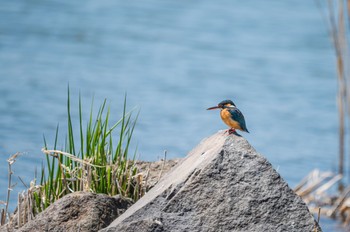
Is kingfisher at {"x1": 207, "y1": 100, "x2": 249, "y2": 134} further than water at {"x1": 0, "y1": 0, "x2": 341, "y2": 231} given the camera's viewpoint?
No

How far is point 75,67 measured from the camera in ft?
47.6

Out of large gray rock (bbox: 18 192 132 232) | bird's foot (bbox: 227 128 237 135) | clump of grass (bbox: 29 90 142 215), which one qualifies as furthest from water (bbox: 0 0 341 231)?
bird's foot (bbox: 227 128 237 135)

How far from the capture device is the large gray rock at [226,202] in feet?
16.7

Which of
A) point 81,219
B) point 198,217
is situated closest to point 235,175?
point 198,217

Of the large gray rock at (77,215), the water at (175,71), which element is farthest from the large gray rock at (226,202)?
the water at (175,71)

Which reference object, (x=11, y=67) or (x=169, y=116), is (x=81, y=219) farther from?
(x=11, y=67)

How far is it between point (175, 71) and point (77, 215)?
9616 mm

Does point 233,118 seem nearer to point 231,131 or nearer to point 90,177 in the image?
point 231,131

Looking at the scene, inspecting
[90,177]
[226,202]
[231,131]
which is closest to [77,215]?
[90,177]

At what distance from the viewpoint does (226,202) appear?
202 inches

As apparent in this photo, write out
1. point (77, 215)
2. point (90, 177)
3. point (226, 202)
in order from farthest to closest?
point (90, 177)
point (77, 215)
point (226, 202)

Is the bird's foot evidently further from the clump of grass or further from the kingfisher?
the clump of grass

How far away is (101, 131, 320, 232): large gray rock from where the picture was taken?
5.10 meters

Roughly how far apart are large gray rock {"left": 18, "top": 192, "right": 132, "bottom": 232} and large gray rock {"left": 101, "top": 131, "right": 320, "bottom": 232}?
0.66 ft
